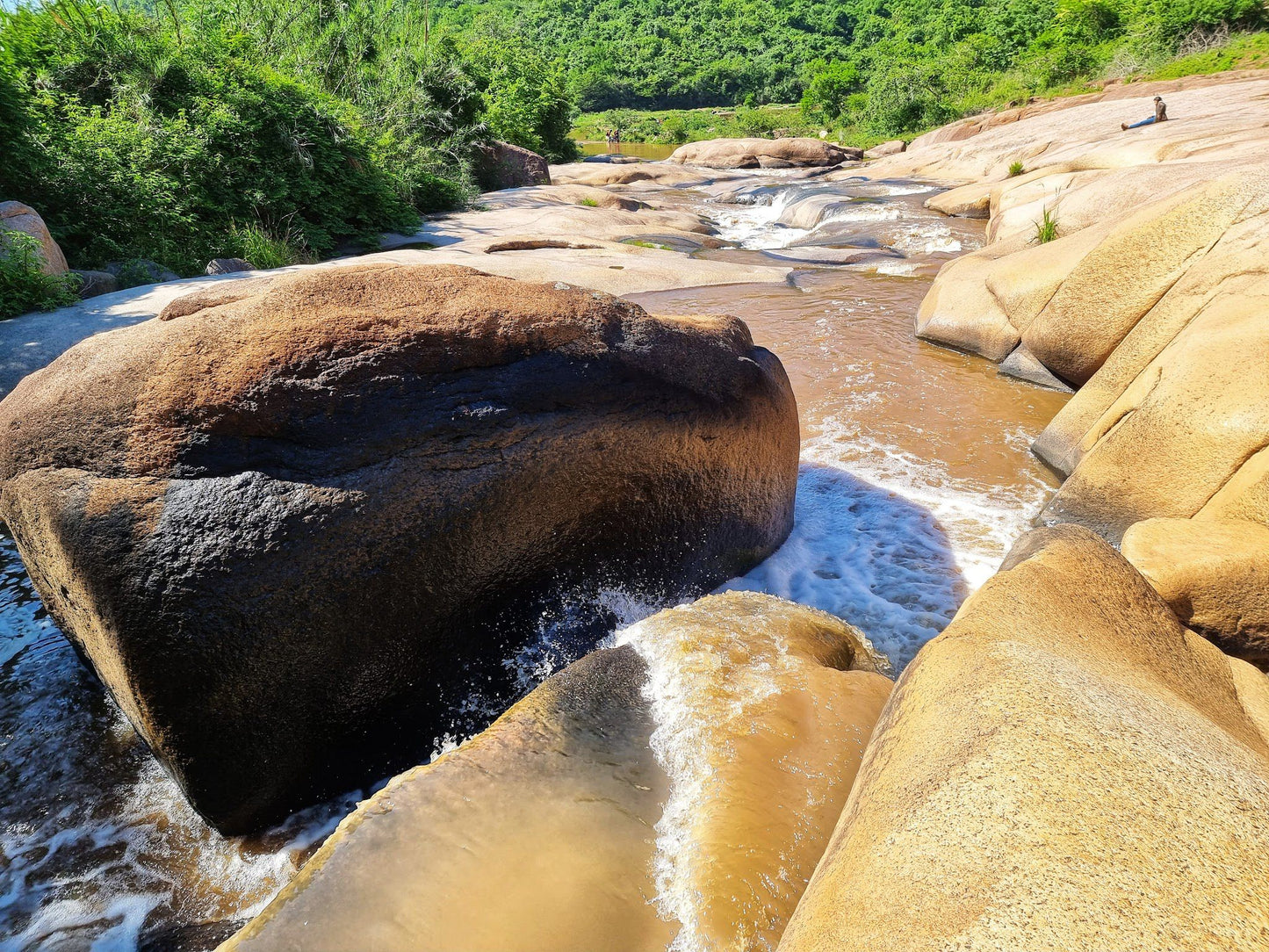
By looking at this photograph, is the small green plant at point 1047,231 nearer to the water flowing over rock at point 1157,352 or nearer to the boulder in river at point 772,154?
the water flowing over rock at point 1157,352

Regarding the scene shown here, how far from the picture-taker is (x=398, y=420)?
2732mm

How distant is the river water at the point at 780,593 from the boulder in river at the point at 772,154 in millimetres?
23148

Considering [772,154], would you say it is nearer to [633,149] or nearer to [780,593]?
[633,149]

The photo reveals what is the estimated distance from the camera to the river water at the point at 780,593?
7.93 ft

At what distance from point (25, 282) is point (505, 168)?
13652 millimetres

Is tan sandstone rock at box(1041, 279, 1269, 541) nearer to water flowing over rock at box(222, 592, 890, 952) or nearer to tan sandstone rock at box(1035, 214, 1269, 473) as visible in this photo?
tan sandstone rock at box(1035, 214, 1269, 473)

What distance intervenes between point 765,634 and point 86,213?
10650mm

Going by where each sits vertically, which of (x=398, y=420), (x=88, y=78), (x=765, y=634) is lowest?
(x=765, y=634)

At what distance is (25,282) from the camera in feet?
23.2

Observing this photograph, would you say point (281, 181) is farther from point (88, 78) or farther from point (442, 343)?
point (442, 343)

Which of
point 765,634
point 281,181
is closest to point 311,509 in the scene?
point 765,634

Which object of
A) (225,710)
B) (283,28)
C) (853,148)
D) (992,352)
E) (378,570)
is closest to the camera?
(225,710)

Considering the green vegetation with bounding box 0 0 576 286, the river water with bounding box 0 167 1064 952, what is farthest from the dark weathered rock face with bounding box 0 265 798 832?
the green vegetation with bounding box 0 0 576 286

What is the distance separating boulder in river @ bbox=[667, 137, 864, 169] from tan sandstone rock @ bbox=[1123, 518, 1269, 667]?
30.5 metres
